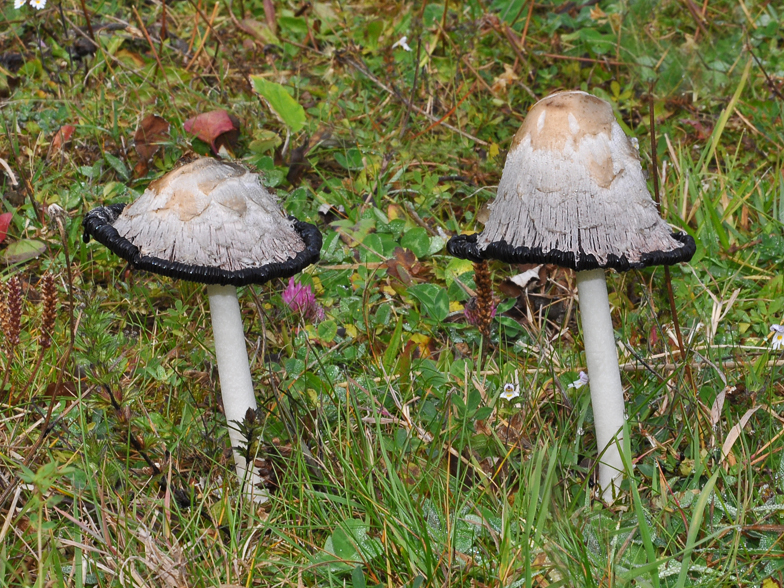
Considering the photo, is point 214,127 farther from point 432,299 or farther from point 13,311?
point 13,311

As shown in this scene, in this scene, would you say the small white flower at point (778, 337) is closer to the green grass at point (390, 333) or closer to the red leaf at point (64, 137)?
the green grass at point (390, 333)

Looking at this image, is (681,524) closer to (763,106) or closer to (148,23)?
(763,106)

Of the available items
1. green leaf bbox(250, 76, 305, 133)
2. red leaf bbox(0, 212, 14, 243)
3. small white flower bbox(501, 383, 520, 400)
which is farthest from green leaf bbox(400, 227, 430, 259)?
red leaf bbox(0, 212, 14, 243)

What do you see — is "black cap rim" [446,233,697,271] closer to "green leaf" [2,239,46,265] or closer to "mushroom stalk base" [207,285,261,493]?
"mushroom stalk base" [207,285,261,493]

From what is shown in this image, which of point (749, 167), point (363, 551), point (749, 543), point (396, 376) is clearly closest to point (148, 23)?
point (396, 376)

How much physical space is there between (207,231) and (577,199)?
3.08 ft

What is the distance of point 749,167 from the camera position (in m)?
4.09

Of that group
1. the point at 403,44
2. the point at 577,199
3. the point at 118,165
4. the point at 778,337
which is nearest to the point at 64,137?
the point at 118,165

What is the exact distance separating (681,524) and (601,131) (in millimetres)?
1093

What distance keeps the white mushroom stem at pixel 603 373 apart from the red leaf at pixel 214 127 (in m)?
2.14

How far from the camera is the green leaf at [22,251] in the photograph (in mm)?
3418

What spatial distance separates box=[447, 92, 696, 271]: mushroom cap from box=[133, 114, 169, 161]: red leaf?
7.26ft

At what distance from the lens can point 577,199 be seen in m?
2.10

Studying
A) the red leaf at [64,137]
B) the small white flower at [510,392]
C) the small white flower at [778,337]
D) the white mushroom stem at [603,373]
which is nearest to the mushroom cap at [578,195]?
the white mushroom stem at [603,373]
